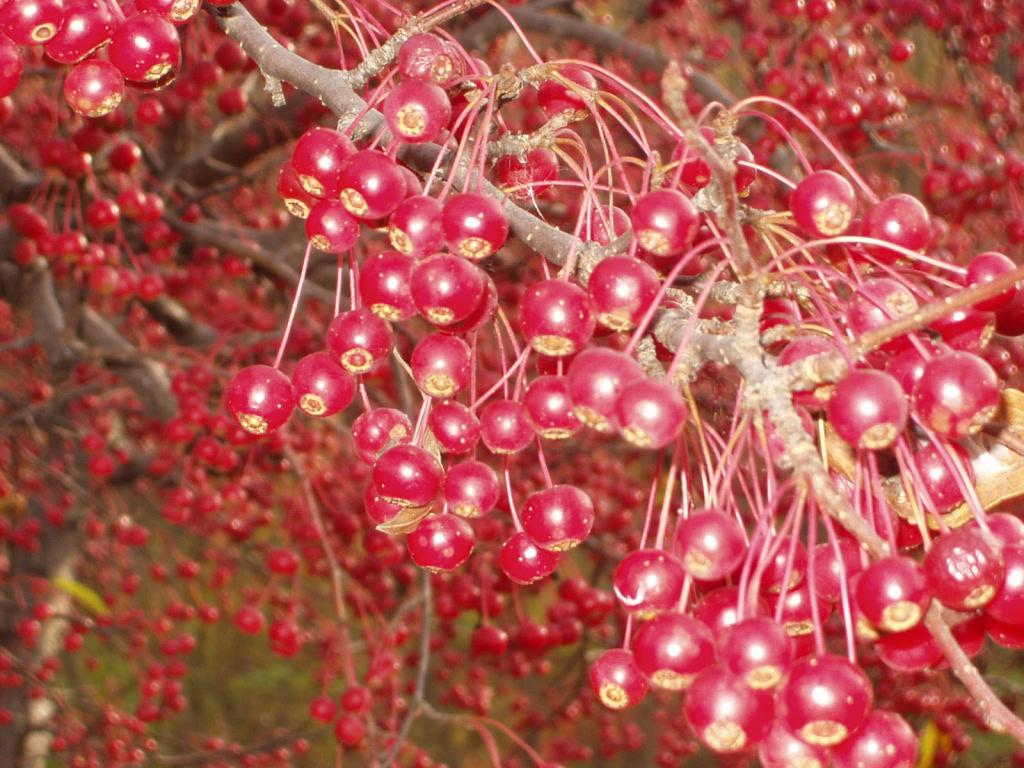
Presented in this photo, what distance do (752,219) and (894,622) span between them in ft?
1.27

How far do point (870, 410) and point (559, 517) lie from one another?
1.24 feet

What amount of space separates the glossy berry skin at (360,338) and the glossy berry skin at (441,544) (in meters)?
0.19

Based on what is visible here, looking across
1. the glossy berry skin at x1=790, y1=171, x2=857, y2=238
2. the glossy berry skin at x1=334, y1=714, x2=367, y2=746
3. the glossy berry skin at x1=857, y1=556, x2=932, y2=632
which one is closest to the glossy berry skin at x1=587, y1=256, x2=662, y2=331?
the glossy berry skin at x1=790, y1=171, x2=857, y2=238

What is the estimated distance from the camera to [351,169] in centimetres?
86

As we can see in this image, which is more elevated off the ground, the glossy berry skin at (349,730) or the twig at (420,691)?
the twig at (420,691)

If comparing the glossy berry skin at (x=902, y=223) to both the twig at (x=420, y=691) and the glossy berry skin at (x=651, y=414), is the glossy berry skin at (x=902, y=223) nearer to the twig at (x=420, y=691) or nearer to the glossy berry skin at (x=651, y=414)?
the glossy berry skin at (x=651, y=414)

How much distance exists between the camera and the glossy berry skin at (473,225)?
0.82m

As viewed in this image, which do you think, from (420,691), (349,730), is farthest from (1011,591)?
(349,730)

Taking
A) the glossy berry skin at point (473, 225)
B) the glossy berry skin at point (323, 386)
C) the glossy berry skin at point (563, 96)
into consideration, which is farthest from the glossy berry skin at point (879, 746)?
the glossy berry skin at point (563, 96)

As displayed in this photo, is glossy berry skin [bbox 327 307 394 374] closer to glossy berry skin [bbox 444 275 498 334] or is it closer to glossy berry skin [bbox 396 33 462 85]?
glossy berry skin [bbox 444 275 498 334]

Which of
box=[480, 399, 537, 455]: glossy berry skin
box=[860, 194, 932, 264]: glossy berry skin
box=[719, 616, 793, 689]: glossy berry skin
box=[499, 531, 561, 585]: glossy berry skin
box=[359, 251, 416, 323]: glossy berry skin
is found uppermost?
box=[860, 194, 932, 264]: glossy berry skin

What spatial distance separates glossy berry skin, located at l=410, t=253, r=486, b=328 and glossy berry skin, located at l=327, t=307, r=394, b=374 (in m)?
0.12

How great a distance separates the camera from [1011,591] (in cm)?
74

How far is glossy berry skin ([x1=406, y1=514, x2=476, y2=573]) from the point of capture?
1038 millimetres
